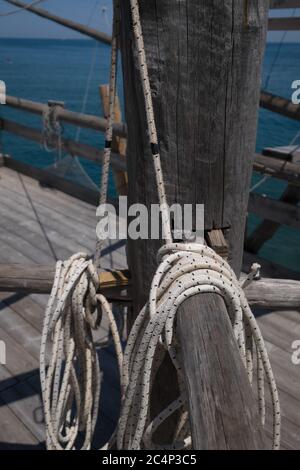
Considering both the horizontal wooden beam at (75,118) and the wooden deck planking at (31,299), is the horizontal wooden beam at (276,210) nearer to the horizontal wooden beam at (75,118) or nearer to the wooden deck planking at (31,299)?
the wooden deck planking at (31,299)

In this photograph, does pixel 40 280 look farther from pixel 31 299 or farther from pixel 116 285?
pixel 31 299

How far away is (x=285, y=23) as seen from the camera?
15.0 feet

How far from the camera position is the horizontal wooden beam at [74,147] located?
16.0ft

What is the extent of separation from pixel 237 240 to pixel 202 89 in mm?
506

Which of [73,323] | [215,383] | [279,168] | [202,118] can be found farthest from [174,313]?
[279,168]

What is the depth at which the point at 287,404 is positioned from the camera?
2523 millimetres

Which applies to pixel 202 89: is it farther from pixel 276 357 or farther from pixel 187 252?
pixel 276 357

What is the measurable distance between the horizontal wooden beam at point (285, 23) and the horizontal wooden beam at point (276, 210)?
1.92 m

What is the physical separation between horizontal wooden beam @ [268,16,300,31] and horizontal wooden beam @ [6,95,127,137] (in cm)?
195

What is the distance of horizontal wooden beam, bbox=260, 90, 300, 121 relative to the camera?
4.05 m

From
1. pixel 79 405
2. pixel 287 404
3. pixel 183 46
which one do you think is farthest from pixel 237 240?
pixel 287 404

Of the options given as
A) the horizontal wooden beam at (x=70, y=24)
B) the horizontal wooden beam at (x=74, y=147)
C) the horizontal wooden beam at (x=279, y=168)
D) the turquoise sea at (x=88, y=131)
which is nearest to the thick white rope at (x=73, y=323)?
the horizontal wooden beam at (x=279, y=168)

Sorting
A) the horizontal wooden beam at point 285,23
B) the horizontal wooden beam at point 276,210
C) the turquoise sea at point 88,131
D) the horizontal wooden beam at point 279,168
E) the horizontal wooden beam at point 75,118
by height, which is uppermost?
the turquoise sea at point 88,131

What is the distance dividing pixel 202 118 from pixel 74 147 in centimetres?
478
